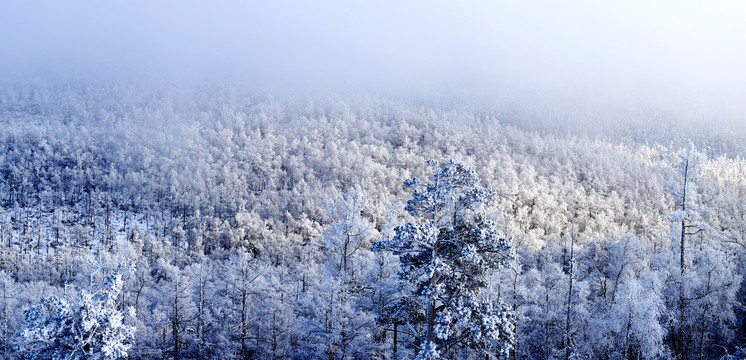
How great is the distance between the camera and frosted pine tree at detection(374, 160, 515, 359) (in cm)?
1581

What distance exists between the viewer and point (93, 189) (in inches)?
7549

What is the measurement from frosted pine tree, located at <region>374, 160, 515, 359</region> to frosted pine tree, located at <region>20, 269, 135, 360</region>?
9848 mm

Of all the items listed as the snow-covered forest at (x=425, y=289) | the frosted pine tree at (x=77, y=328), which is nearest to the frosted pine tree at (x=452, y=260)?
the snow-covered forest at (x=425, y=289)

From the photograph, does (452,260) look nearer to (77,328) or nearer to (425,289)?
(425,289)

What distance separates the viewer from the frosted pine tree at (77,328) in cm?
1608

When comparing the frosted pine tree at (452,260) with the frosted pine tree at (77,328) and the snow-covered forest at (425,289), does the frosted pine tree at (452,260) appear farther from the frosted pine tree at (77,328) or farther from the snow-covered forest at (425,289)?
the frosted pine tree at (77,328)

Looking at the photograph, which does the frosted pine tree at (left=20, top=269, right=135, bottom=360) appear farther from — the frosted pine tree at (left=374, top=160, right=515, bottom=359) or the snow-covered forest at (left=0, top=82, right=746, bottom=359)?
the frosted pine tree at (left=374, top=160, right=515, bottom=359)

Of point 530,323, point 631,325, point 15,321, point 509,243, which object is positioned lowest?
point 15,321

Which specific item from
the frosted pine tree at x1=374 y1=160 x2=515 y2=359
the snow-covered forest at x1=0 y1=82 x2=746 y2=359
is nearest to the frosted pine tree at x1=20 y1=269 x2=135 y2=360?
the snow-covered forest at x1=0 y1=82 x2=746 y2=359

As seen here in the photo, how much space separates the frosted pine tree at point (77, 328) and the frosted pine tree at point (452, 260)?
32.3 feet

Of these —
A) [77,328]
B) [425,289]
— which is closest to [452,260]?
[425,289]

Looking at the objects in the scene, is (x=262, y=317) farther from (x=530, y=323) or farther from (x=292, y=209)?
(x=292, y=209)

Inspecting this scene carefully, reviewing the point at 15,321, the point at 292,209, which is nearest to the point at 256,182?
the point at 292,209

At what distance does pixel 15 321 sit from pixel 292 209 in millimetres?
106970
